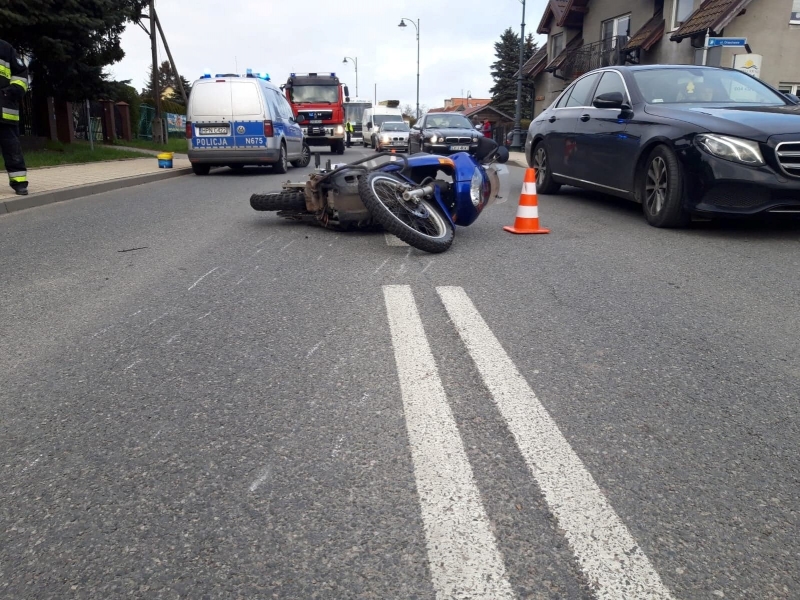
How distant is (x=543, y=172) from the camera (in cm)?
1073

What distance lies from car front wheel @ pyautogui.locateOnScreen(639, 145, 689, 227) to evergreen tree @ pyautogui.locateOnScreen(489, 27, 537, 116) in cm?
6993

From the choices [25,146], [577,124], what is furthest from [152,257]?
[25,146]

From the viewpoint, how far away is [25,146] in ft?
65.8

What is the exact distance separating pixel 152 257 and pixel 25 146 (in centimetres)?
1674

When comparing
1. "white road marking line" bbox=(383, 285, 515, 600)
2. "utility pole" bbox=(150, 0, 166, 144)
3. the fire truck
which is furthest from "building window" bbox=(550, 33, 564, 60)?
"white road marking line" bbox=(383, 285, 515, 600)

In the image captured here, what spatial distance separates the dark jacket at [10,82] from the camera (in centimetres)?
927

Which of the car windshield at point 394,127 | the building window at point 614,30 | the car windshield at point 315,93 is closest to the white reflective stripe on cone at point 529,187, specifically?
the car windshield at point 315,93

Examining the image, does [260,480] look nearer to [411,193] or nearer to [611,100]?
[411,193]

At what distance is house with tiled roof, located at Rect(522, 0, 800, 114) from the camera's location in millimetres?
22844

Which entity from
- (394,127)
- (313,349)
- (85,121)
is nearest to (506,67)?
(394,127)

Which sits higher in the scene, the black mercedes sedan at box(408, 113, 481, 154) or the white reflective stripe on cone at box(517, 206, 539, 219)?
the black mercedes sedan at box(408, 113, 481, 154)

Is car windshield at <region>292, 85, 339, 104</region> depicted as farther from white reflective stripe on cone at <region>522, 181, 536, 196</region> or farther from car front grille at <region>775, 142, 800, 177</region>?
car front grille at <region>775, 142, 800, 177</region>

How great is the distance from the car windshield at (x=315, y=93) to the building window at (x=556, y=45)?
14.2 metres

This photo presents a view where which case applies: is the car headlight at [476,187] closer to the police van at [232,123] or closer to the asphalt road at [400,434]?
the asphalt road at [400,434]
